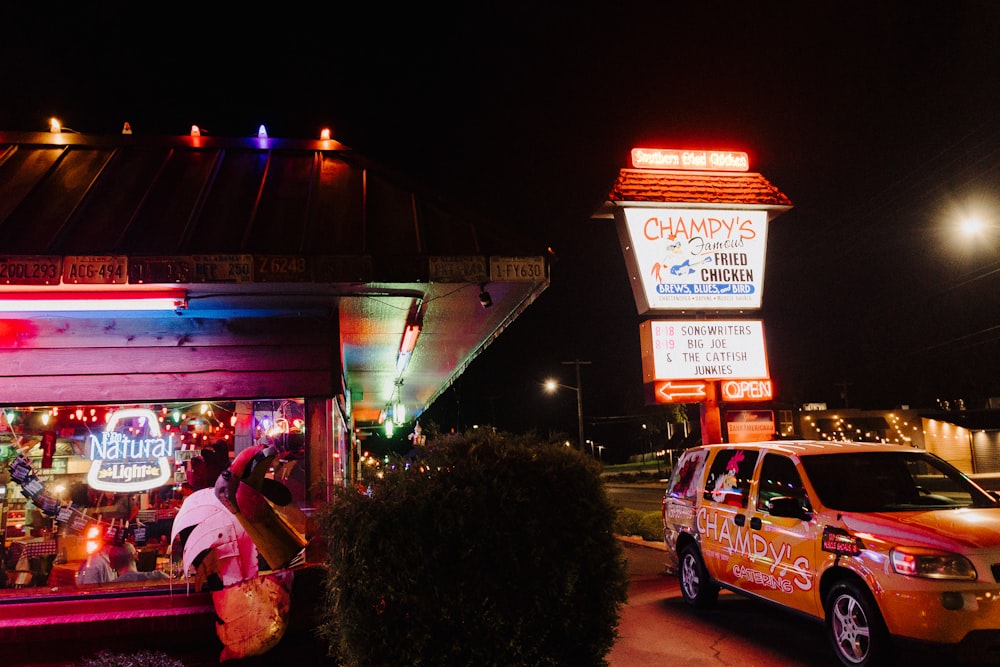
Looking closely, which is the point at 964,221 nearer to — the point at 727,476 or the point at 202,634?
the point at 727,476

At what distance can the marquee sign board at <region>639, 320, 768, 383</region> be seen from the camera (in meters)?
14.4

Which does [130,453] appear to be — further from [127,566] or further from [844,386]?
[844,386]

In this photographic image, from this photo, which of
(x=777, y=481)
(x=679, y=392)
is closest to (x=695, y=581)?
(x=777, y=481)

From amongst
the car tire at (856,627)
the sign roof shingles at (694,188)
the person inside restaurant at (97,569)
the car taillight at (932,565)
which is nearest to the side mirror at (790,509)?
the car tire at (856,627)

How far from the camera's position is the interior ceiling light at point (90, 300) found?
550cm

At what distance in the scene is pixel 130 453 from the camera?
6.38 meters

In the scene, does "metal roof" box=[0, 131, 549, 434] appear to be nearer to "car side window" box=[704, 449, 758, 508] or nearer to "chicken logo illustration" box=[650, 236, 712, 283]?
"car side window" box=[704, 449, 758, 508]

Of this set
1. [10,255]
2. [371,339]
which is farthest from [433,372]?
[10,255]

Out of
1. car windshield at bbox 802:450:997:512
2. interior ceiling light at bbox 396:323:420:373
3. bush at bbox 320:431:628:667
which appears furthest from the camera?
interior ceiling light at bbox 396:323:420:373

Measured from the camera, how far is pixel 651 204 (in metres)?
14.9

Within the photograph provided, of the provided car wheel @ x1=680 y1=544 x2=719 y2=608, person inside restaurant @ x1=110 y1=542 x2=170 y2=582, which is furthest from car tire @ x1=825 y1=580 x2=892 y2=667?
person inside restaurant @ x1=110 y1=542 x2=170 y2=582

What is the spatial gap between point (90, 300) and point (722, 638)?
22.5ft

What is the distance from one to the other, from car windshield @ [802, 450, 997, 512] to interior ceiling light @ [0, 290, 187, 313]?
628 centimetres

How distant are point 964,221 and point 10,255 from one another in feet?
52.0
